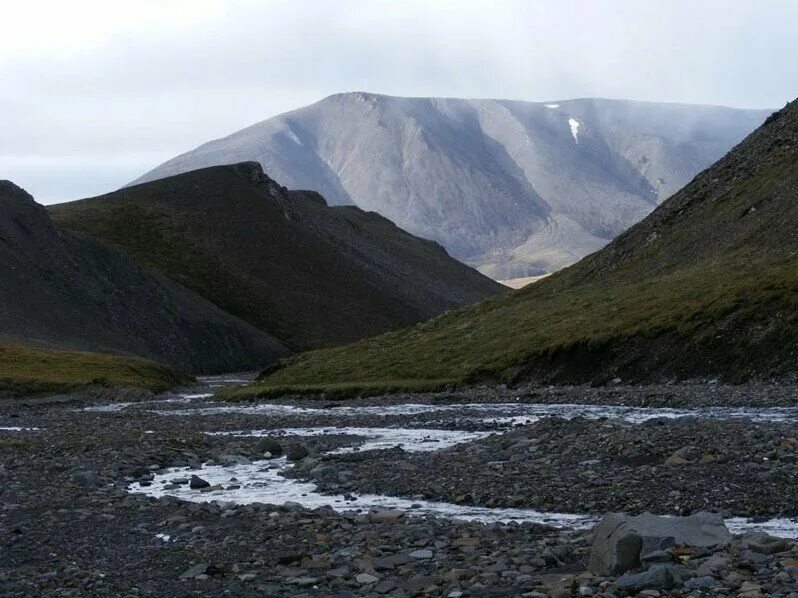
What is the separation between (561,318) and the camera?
3590 inches

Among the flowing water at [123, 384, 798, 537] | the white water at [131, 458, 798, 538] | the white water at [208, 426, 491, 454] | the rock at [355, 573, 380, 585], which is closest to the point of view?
the rock at [355, 573, 380, 585]

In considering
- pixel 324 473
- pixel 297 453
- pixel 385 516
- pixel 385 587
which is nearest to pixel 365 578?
pixel 385 587

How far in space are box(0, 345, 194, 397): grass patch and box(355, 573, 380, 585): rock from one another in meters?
82.6

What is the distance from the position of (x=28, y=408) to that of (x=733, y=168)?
254 ft

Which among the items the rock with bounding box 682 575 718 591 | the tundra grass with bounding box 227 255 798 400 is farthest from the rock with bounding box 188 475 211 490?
the tundra grass with bounding box 227 255 798 400

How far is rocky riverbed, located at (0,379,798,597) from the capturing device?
18422 mm

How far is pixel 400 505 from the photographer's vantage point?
92.0 ft

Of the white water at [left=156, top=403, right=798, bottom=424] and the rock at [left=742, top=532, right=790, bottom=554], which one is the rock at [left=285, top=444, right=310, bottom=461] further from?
the rock at [left=742, top=532, right=790, bottom=554]

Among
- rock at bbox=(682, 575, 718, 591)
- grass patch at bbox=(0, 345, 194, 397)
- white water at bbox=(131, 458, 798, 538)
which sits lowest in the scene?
white water at bbox=(131, 458, 798, 538)

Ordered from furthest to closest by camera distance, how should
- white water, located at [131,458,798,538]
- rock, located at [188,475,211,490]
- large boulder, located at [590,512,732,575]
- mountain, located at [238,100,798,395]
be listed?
mountain, located at [238,100,798,395], rock, located at [188,475,211,490], white water, located at [131,458,798,538], large boulder, located at [590,512,732,575]

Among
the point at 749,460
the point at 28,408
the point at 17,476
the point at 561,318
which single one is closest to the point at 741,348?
the point at 561,318

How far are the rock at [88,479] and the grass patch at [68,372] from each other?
65.2 metres

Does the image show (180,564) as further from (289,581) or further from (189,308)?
(189,308)

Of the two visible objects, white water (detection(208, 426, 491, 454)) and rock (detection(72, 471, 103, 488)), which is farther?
white water (detection(208, 426, 491, 454))
